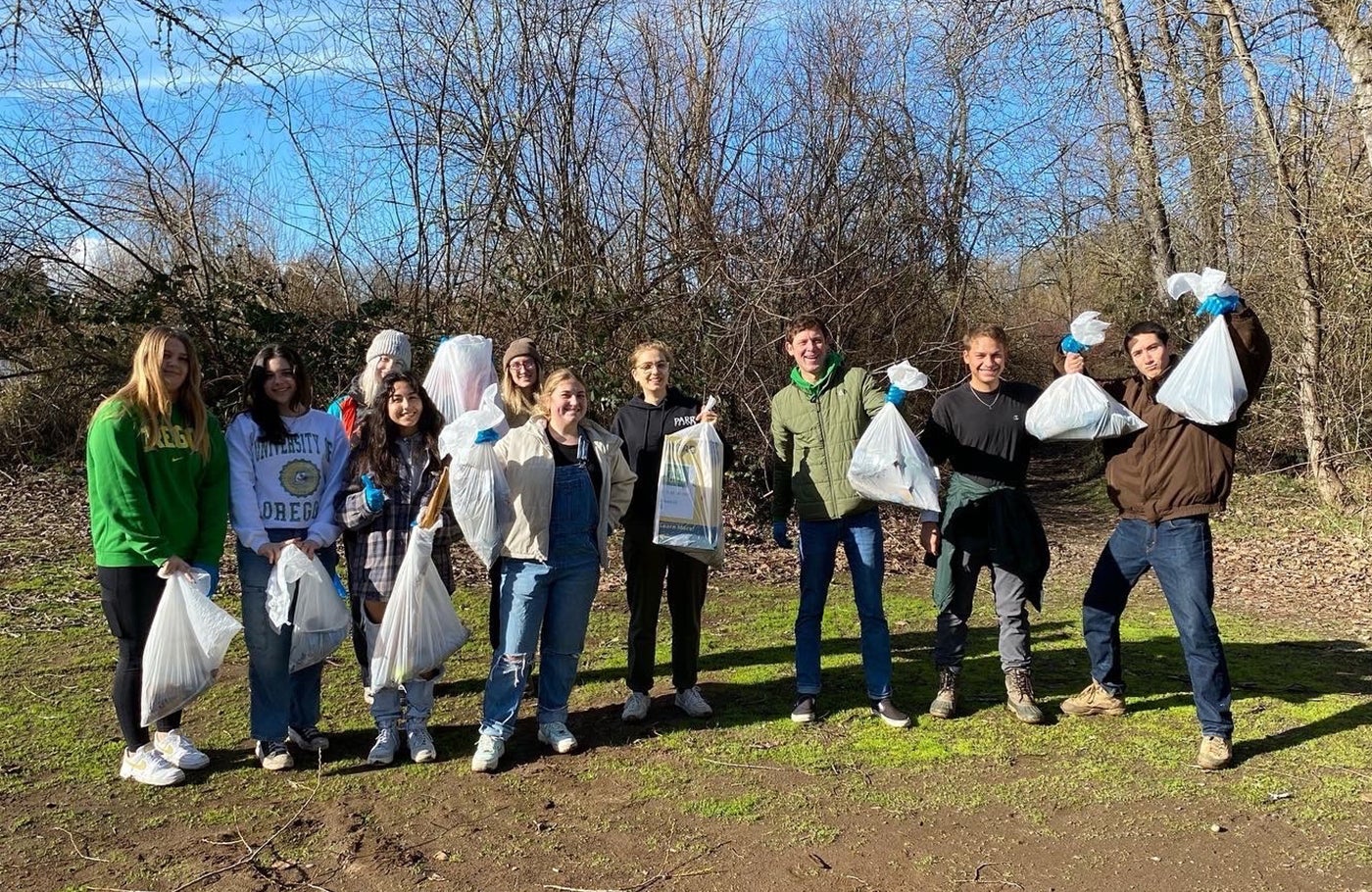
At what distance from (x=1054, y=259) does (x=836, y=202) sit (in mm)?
7002

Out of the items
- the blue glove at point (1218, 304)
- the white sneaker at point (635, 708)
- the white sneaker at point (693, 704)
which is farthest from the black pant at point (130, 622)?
the blue glove at point (1218, 304)

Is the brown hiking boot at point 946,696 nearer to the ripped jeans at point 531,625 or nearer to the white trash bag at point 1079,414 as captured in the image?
the white trash bag at point 1079,414

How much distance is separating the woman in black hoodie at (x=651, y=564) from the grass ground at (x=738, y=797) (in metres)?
0.19

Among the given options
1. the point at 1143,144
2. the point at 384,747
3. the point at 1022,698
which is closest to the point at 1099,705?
the point at 1022,698

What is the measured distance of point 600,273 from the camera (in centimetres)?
916

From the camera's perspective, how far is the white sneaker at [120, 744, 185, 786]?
11.7 ft

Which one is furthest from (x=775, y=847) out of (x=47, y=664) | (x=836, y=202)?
(x=836, y=202)

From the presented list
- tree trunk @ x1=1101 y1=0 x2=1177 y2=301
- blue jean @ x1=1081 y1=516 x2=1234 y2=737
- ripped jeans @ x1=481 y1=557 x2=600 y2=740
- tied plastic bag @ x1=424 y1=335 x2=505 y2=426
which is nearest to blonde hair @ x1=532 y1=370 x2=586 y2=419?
ripped jeans @ x1=481 y1=557 x2=600 y2=740

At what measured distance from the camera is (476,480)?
140 inches

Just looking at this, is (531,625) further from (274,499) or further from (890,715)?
(890,715)

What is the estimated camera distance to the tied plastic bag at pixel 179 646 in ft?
11.2

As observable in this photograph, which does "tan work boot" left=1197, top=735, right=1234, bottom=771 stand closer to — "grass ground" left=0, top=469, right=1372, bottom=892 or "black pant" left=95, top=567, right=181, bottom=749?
"grass ground" left=0, top=469, right=1372, bottom=892

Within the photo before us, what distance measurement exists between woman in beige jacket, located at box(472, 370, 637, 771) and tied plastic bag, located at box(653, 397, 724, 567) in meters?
0.22

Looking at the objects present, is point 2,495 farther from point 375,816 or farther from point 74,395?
point 375,816
